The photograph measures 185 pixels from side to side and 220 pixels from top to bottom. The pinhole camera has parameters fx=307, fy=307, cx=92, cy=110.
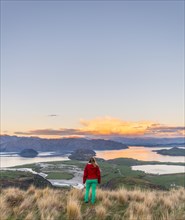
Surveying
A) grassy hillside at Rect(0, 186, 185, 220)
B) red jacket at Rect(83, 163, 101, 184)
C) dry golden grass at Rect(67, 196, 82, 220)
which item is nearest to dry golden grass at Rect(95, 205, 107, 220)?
grassy hillside at Rect(0, 186, 185, 220)

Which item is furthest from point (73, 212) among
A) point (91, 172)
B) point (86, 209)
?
point (91, 172)

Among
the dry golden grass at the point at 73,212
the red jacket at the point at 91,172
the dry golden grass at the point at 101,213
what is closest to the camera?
the dry golden grass at the point at 73,212

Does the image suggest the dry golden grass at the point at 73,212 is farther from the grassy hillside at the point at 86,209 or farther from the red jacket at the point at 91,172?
the red jacket at the point at 91,172

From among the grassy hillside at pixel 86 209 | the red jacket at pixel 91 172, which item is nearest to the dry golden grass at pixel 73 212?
the grassy hillside at pixel 86 209

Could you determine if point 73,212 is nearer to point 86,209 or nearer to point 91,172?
point 86,209

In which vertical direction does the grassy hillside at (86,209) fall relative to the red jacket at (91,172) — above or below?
below

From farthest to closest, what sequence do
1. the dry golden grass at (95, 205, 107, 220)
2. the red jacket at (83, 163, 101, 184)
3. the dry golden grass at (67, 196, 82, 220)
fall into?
the red jacket at (83, 163, 101, 184) < the dry golden grass at (95, 205, 107, 220) < the dry golden grass at (67, 196, 82, 220)

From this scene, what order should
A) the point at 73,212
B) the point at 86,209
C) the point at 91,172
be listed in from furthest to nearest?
the point at 91,172 → the point at 86,209 → the point at 73,212

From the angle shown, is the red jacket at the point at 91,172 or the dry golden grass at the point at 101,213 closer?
the dry golden grass at the point at 101,213

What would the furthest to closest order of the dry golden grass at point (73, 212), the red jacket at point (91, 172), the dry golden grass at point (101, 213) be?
the red jacket at point (91, 172), the dry golden grass at point (101, 213), the dry golden grass at point (73, 212)

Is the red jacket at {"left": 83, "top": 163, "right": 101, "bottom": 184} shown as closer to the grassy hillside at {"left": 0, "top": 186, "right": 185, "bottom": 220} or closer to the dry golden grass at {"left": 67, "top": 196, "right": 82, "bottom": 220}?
the grassy hillside at {"left": 0, "top": 186, "right": 185, "bottom": 220}

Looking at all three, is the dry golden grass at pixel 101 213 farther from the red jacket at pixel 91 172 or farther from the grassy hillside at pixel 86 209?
the red jacket at pixel 91 172

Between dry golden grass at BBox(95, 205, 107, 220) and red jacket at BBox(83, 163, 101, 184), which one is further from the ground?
red jacket at BBox(83, 163, 101, 184)

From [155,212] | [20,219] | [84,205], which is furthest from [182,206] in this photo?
[20,219]
